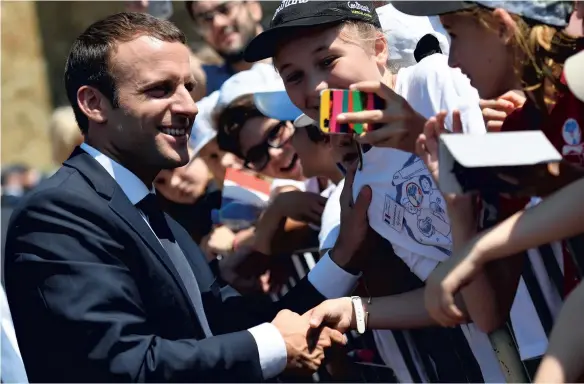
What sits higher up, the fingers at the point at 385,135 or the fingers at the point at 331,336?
the fingers at the point at 385,135

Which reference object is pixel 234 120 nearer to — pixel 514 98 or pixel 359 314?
pixel 359 314

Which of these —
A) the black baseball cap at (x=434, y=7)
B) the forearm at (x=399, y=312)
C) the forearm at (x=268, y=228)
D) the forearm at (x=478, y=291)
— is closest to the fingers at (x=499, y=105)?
the black baseball cap at (x=434, y=7)

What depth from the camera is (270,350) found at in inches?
145

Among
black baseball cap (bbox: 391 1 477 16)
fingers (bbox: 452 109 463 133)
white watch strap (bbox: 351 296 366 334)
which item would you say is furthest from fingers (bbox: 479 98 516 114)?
white watch strap (bbox: 351 296 366 334)

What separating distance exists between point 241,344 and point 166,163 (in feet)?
2.00

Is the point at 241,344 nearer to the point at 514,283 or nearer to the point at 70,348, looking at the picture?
the point at 70,348

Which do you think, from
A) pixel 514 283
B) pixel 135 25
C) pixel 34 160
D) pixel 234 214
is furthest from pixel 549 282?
pixel 34 160

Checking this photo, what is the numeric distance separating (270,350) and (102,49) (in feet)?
3.39

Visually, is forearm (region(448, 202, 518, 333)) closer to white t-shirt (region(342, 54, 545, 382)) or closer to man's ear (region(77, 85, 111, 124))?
white t-shirt (region(342, 54, 545, 382))

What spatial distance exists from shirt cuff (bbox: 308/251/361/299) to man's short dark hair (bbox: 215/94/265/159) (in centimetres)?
148

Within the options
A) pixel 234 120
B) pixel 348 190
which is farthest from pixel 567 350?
pixel 234 120

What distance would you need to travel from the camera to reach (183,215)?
575 centimetres

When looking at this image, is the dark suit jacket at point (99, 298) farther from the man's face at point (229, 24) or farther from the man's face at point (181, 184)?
the man's face at point (229, 24)

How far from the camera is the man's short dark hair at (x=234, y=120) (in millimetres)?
5461
